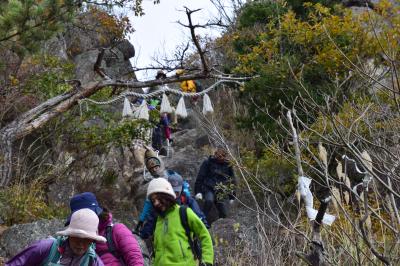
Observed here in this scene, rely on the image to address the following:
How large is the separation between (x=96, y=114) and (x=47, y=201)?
1.83 metres

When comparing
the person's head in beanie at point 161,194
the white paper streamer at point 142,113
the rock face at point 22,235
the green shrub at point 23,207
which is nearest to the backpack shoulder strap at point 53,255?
the person's head in beanie at point 161,194

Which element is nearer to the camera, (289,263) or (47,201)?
(289,263)

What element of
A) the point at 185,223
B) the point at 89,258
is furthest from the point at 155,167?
the point at 89,258

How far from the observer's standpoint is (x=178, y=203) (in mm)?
6516

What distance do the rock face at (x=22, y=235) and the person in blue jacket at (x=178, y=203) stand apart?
6.48 ft

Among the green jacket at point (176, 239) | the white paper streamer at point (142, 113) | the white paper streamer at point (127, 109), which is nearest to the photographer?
the green jacket at point (176, 239)

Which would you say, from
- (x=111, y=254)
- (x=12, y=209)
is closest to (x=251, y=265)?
(x=111, y=254)

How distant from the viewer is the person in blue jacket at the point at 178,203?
6094mm

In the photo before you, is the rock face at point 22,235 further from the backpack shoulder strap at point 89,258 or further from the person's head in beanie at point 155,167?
the backpack shoulder strap at point 89,258

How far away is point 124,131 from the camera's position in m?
11.9

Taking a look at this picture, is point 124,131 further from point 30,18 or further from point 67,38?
point 67,38

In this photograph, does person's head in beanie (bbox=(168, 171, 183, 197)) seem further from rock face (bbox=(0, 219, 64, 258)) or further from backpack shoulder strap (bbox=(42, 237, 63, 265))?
backpack shoulder strap (bbox=(42, 237, 63, 265))

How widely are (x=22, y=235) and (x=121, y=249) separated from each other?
3.82 m

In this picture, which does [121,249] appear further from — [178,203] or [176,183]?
[176,183]
